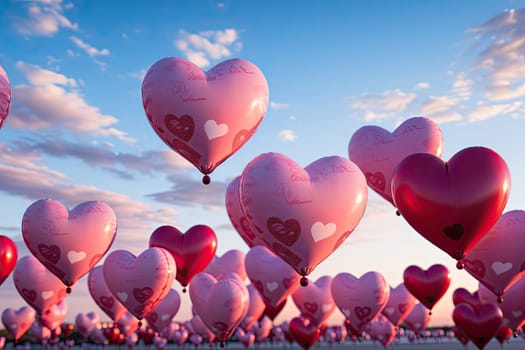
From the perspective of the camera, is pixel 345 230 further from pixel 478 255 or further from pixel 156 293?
pixel 156 293

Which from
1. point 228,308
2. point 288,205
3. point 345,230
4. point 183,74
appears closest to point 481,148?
point 345,230

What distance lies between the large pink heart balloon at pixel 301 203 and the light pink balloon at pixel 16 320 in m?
25.8

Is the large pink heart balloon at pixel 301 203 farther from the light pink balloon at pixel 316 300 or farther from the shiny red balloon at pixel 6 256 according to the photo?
the light pink balloon at pixel 316 300

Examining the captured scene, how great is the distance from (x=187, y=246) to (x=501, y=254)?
33.4 ft

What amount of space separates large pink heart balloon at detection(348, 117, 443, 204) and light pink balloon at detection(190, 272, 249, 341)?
6229mm

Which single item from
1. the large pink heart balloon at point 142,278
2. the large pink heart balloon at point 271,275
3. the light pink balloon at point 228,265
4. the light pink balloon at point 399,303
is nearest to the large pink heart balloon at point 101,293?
the large pink heart balloon at point 142,278

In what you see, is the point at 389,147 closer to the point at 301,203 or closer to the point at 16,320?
the point at 301,203

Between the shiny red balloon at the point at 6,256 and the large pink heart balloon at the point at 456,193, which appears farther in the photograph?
the shiny red balloon at the point at 6,256

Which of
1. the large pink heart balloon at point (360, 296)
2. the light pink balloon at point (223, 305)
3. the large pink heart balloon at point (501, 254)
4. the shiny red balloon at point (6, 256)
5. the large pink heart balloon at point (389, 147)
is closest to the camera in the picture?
the large pink heart balloon at point (501, 254)

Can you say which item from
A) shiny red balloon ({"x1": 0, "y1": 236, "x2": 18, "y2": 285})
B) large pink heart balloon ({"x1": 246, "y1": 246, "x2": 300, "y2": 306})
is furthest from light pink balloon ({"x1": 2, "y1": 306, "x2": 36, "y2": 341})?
large pink heart balloon ({"x1": 246, "y1": 246, "x2": 300, "y2": 306})

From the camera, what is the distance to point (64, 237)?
16.7 meters

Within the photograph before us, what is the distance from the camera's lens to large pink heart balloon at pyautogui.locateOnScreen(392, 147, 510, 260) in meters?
11.2

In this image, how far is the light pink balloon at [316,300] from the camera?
24.0 metres

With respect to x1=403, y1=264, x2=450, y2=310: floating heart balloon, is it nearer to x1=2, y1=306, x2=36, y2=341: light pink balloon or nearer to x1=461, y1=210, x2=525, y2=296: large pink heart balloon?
x1=461, y1=210, x2=525, y2=296: large pink heart balloon
